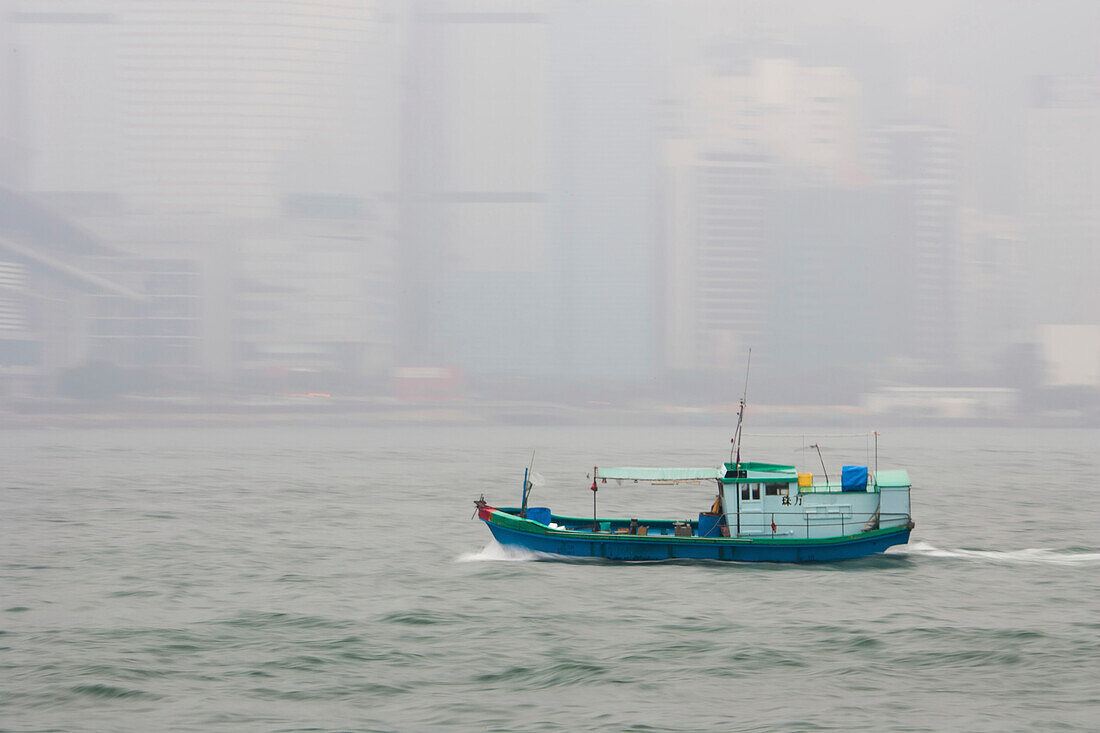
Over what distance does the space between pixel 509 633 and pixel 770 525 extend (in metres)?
13.1

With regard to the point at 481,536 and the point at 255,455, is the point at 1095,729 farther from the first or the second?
the point at 255,455

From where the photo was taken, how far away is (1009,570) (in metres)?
40.3

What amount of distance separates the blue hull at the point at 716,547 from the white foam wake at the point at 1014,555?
4.86 metres

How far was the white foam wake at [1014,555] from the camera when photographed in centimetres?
4259

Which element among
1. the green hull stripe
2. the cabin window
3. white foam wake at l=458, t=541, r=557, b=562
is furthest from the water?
the cabin window

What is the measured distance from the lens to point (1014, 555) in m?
44.2

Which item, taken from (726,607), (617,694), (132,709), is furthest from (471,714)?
(726,607)

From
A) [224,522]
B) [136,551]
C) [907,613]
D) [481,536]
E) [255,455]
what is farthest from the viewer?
[255,455]

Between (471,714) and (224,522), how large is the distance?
37.9m

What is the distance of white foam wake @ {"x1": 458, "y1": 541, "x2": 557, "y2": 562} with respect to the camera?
1534 inches

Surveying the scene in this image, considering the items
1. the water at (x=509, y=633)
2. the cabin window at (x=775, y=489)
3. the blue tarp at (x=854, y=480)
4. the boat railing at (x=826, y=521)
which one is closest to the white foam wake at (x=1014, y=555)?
the water at (x=509, y=633)

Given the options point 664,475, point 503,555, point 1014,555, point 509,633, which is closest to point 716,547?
point 664,475

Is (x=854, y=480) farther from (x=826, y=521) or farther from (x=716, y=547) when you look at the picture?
(x=716, y=547)

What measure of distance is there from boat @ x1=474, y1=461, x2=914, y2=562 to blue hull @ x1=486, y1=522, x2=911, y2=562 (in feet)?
0.12
